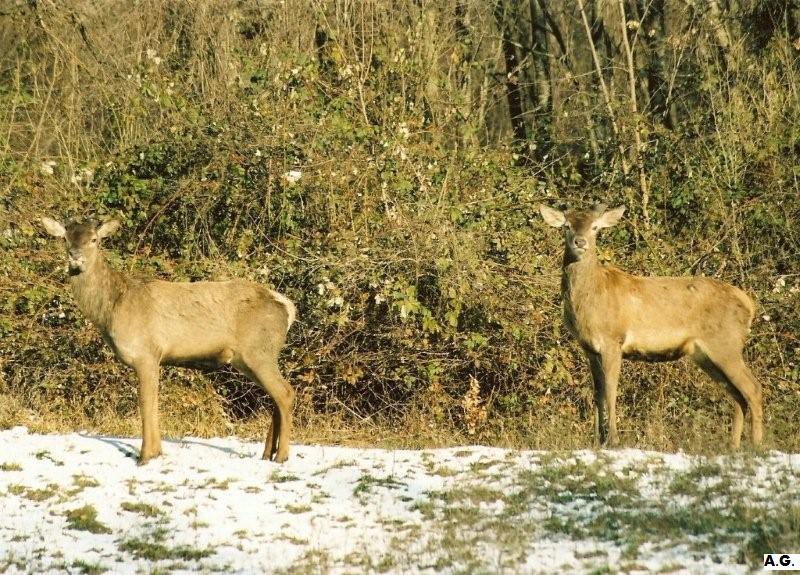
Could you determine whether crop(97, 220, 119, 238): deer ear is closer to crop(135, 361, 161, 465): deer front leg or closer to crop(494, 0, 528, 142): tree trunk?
crop(135, 361, 161, 465): deer front leg

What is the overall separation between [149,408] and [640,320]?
479 centimetres

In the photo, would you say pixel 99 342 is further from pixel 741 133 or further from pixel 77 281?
pixel 741 133

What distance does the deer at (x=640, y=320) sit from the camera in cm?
1129

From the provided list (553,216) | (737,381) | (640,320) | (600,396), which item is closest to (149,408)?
Result: (600,396)

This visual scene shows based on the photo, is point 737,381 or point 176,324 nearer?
point 176,324

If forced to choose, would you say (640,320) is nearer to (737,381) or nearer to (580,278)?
(580,278)

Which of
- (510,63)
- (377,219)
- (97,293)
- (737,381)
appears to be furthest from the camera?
(510,63)

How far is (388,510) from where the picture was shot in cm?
866

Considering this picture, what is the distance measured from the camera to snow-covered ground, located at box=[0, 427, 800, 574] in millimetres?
7344

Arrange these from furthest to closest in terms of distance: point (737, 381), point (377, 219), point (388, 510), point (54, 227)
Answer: point (377, 219), point (737, 381), point (54, 227), point (388, 510)

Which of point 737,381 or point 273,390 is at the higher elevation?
point 737,381

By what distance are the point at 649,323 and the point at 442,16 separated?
27.1 feet

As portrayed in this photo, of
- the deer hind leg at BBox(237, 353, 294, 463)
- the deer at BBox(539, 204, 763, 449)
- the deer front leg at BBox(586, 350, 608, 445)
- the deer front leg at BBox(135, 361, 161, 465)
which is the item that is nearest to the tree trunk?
the deer at BBox(539, 204, 763, 449)

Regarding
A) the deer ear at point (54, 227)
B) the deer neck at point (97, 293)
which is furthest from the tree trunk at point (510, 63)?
the deer neck at point (97, 293)
